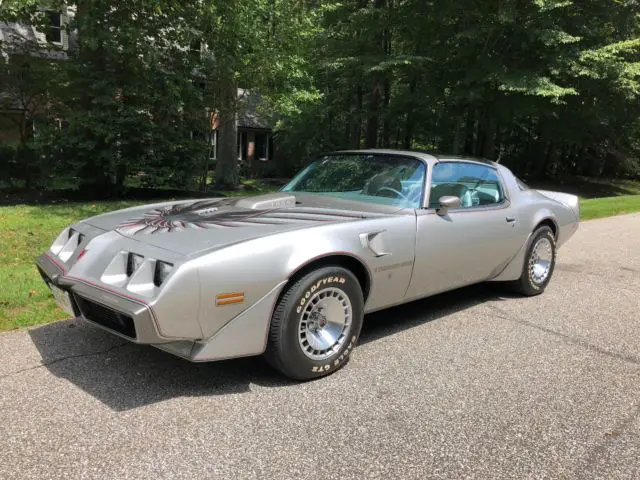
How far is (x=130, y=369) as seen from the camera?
363 cm

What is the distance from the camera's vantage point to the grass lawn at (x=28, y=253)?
462cm

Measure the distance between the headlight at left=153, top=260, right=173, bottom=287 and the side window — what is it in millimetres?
2318

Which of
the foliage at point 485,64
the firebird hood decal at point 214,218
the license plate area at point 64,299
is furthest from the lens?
the foliage at point 485,64

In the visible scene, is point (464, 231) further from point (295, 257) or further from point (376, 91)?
point (376, 91)

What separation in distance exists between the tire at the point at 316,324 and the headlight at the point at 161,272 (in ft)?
2.35

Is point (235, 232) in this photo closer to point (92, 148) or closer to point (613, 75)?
point (92, 148)

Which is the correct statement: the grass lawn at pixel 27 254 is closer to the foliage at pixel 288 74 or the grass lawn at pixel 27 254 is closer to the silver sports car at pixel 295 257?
the silver sports car at pixel 295 257

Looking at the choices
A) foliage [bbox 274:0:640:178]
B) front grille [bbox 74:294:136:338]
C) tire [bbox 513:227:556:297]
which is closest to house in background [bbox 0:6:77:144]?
foliage [bbox 274:0:640:178]

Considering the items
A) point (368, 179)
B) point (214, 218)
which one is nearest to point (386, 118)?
point (368, 179)

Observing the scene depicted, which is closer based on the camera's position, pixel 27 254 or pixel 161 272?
pixel 161 272

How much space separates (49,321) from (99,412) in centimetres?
181

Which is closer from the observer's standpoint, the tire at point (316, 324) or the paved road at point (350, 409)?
the paved road at point (350, 409)

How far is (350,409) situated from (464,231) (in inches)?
81.9

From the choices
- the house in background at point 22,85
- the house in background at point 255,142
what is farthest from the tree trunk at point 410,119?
the house in background at point 22,85
